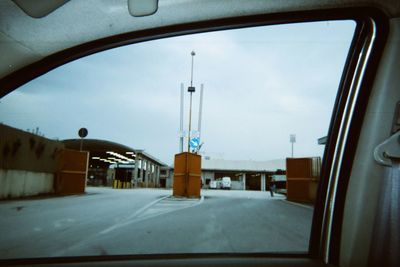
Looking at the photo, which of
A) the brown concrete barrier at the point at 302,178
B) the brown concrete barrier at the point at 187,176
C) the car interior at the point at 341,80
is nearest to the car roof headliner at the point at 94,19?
the car interior at the point at 341,80

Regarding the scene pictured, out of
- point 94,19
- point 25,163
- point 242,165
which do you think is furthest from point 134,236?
point 242,165

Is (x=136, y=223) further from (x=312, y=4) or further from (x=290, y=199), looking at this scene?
(x=290, y=199)

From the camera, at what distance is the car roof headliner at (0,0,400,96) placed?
7.13 ft

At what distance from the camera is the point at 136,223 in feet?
20.3

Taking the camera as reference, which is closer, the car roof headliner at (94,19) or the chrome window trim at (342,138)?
the car roof headliner at (94,19)

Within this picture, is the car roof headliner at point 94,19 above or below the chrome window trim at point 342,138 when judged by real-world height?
above

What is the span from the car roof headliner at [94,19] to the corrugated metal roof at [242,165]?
5418cm

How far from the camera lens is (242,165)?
57.0 meters

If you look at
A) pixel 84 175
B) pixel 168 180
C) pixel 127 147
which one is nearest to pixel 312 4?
pixel 84 175

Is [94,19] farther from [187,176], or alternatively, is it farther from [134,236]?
[187,176]

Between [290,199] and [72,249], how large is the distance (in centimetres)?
1434

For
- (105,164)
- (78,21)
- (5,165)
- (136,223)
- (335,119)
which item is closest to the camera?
(78,21)

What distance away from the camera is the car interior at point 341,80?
2.08 meters

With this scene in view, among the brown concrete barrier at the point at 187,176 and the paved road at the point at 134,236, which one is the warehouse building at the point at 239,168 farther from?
the paved road at the point at 134,236
